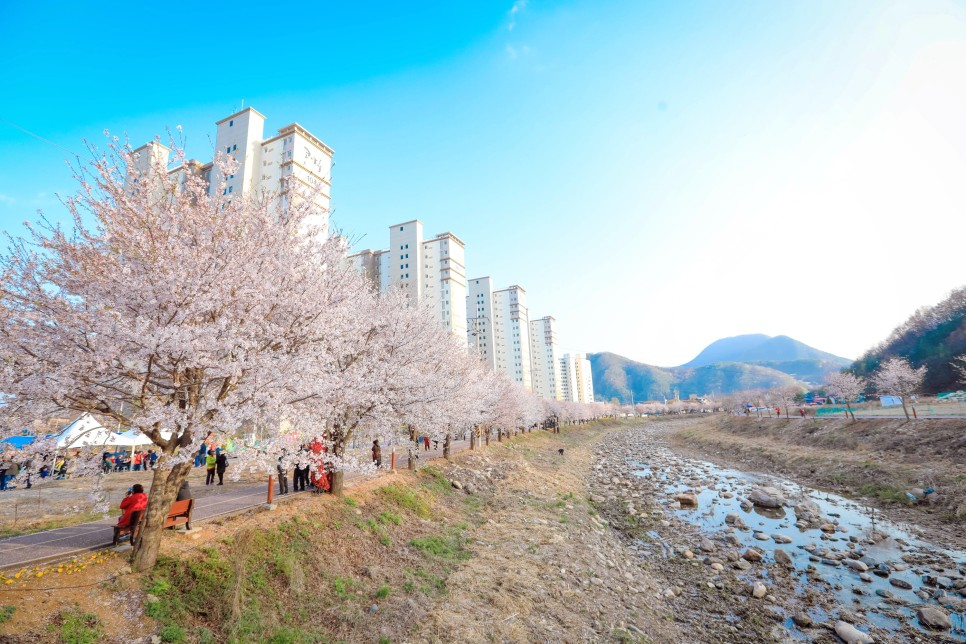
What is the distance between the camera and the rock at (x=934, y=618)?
433 inches

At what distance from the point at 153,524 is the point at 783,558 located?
68.3 ft

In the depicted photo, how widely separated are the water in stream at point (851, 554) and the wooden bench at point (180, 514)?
17.0 meters

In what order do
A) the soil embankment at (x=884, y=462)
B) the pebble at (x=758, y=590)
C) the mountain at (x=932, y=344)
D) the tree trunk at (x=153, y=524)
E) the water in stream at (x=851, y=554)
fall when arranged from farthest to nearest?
the mountain at (x=932, y=344), the soil embankment at (x=884, y=462), the pebble at (x=758, y=590), the water in stream at (x=851, y=554), the tree trunk at (x=153, y=524)

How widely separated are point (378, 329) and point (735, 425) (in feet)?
Answer: 242

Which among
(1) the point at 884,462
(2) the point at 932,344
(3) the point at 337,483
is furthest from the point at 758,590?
(2) the point at 932,344

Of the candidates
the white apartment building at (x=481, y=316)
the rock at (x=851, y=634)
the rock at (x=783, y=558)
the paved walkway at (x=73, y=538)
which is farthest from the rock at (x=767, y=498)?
the white apartment building at (x=481, y=316)

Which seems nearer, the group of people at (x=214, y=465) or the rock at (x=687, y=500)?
the group of people at (x=214, y=465)

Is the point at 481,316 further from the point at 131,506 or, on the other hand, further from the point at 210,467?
the point at 131,506

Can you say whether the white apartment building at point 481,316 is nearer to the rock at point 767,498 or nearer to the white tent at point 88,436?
the rock at point 767,498

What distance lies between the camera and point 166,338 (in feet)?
25.2

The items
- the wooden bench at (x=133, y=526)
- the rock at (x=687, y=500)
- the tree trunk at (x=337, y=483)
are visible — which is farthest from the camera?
the rock at (x=687, y=500)

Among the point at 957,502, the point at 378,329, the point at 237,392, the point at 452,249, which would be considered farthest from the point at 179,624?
the point at 452,249

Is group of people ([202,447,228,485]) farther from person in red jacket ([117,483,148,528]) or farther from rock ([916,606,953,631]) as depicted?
rock ([916,606,953,631])

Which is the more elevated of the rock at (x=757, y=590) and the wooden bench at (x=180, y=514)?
the wooden bench at (x=180, y=514)
